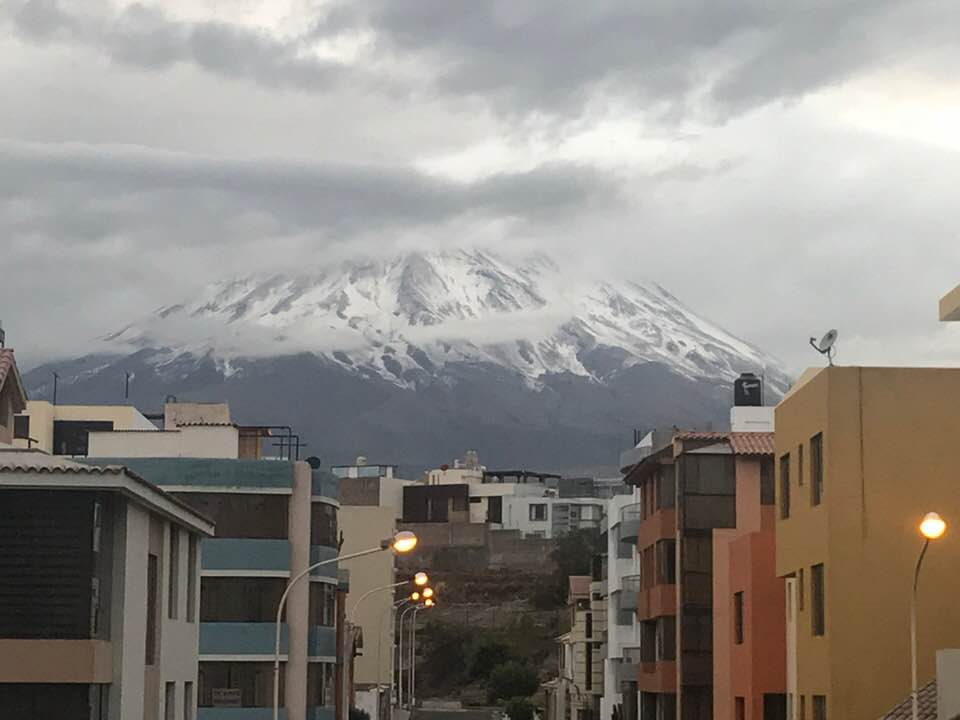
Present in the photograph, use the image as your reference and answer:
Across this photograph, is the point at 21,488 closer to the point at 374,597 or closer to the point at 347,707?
the point at 347,707

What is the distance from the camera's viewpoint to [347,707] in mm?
87562

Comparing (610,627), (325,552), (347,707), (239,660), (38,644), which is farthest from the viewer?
(610,627)

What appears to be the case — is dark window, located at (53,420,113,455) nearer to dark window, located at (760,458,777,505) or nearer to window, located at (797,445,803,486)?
dark window, located at (760,458,777,505)

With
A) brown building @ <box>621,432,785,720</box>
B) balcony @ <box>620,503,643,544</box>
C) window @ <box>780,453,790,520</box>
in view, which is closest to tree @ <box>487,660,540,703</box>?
balcony @ <box>620,503,643,544</box>

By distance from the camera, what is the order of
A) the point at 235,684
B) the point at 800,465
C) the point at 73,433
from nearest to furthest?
the point at 800,465
the point at 235,684
the point at 73,433

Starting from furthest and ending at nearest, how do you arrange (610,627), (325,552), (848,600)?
(610,627) < (325,552) < (848,600)

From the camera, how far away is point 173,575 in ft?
140

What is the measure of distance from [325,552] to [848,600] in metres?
30.0

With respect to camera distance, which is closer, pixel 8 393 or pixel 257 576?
pixel 8 393

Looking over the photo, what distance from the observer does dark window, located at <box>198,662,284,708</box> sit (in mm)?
67500

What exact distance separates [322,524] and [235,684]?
728 centimetres

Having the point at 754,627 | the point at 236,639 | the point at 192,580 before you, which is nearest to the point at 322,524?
the point at 236,639

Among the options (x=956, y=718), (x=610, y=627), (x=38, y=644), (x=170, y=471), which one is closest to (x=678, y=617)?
(x=170, y=471)

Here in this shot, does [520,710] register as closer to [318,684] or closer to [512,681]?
[512,681]
